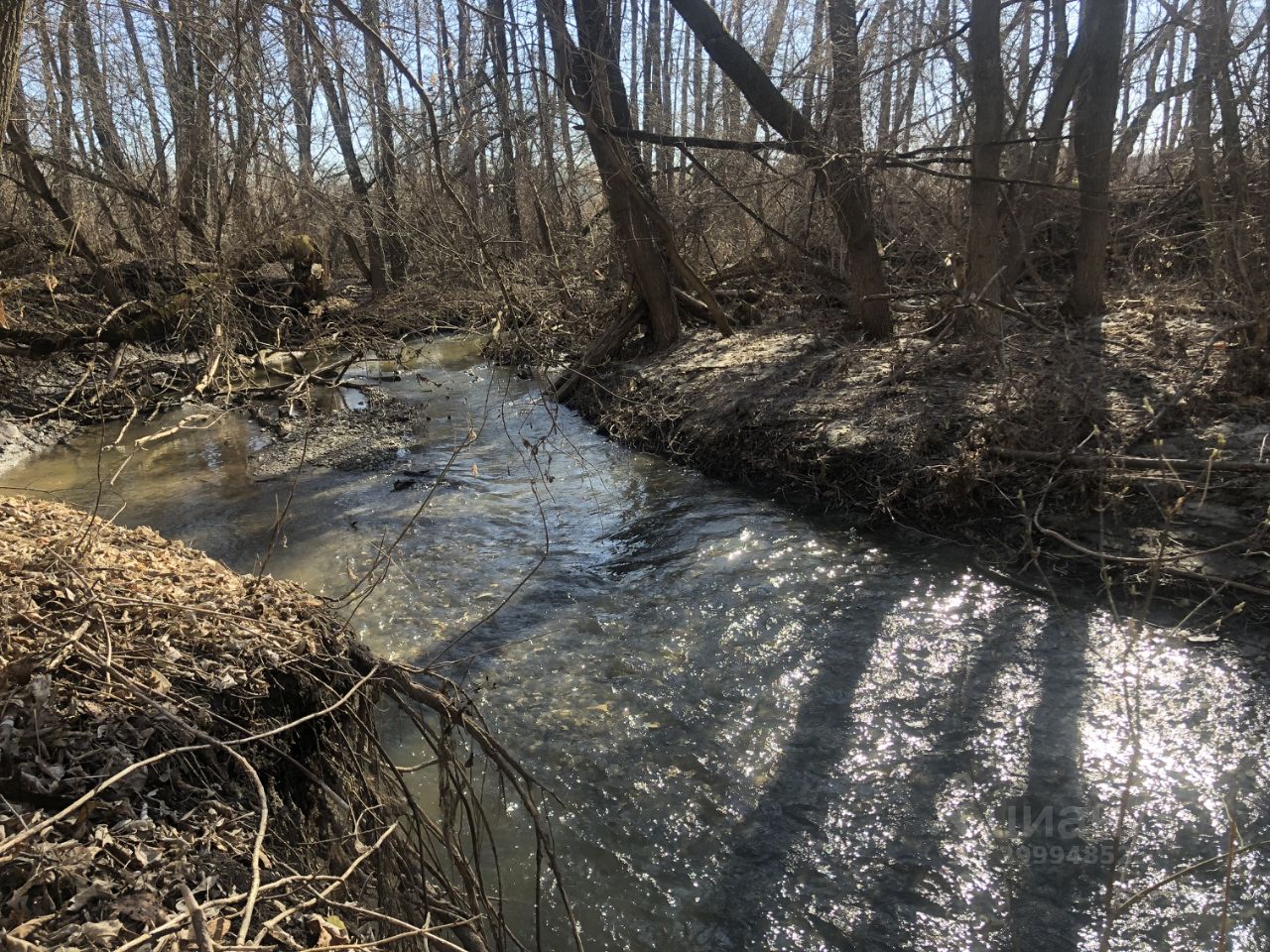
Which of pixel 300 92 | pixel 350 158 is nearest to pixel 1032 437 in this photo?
pixel 300 92

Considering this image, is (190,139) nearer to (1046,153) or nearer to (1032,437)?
(1032,437)

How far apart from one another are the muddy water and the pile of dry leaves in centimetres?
83

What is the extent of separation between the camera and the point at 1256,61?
23.7 feet

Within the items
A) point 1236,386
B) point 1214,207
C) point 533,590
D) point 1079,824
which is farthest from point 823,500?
point 1214,207

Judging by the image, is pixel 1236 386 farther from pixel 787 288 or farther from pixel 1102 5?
pixel 787 288

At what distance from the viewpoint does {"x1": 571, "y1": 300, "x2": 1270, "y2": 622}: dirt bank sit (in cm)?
557

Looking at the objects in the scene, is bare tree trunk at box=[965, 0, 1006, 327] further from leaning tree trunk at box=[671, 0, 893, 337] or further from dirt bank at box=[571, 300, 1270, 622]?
leaning tree trunk at box=[671, 0, 893, 337]

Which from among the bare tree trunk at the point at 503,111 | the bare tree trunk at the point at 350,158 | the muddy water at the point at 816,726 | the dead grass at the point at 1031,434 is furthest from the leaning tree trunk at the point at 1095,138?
the bare tree trunk at the point at 350,158

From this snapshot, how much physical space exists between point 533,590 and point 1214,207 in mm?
7645

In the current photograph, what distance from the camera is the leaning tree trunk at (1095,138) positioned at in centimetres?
811

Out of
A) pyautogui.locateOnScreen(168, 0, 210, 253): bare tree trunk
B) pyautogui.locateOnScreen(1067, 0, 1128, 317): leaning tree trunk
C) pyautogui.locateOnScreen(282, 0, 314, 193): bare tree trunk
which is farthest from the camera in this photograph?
pyautogui.locateOnScreen(168, 0, 210, 253): bare tree trunk

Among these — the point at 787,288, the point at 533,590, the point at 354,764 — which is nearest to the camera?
the point at 354,764

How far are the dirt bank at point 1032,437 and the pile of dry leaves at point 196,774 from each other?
3023 millimetres

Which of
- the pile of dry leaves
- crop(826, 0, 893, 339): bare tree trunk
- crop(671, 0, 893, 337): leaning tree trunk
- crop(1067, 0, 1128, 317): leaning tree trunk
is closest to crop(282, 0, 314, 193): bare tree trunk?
the pile of dry leaves
